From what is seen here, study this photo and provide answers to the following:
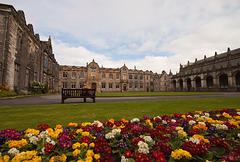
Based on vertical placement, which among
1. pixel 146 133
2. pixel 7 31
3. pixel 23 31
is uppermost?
pixel 23 31

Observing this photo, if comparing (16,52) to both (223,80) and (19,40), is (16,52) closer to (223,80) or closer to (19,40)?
(19,40)

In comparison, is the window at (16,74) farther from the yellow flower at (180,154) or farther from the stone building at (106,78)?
the stone building at (106,78)

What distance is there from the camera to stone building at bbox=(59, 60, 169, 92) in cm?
4259

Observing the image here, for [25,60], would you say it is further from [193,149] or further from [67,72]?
[67,72]

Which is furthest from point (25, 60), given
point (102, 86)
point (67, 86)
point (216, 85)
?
point (216, 85)

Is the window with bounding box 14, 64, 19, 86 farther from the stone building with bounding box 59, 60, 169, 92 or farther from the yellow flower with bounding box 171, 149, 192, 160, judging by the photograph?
the stone building with bounding box 59, 60, 169, 92

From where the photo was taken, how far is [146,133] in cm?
280

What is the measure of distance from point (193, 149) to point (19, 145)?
298 cm

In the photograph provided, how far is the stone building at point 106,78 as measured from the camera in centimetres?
4259

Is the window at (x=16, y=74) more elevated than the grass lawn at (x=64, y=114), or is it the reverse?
the window at (x=16, y=74)

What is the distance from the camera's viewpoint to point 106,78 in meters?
45.8

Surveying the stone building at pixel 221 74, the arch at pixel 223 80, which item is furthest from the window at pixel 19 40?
the arch at pixel 223 80

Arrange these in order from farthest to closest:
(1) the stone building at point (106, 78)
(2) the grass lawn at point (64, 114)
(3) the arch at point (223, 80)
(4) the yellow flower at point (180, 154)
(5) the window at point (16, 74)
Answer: (1) the stone building at point (106, 78)
(3) the arch at point (223, 80)
(5) the window at point (16, 74)
(2) the grass lawn at point (64, 114)
(4) the yellow flower at point (180, 154)

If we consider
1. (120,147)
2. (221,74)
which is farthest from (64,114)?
(221,74)
